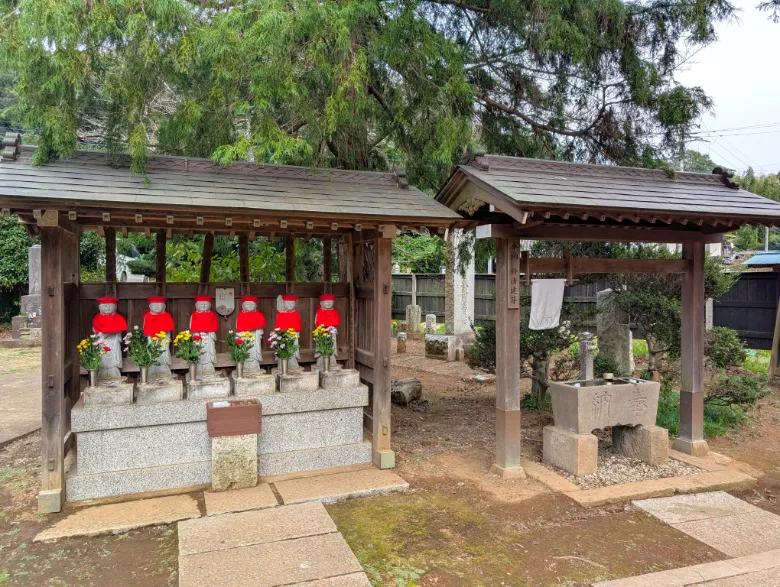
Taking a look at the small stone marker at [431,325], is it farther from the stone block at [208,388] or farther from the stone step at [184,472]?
the stone block at [208,388]

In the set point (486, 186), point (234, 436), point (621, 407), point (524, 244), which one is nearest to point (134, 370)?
point (234, 436)

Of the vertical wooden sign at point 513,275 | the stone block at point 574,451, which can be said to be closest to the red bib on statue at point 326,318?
the vertical wooden sign at point 513,275

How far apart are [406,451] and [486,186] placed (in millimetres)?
3345

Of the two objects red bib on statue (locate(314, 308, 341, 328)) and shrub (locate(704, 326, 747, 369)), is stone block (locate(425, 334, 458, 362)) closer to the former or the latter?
shrub (locate(704, 326, 747, 369))

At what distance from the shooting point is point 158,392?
531cm

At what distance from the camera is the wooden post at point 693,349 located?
21.5 feet

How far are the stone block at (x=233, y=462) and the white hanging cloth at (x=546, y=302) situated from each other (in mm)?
3493

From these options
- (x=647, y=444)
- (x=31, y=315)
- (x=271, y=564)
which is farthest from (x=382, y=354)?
(x=31, y=315)

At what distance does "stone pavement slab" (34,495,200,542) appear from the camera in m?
4.42

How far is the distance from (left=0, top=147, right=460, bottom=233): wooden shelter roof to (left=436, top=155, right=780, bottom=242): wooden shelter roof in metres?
0.52

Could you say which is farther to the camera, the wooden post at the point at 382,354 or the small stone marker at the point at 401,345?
the small stone marker at the point at 401,345

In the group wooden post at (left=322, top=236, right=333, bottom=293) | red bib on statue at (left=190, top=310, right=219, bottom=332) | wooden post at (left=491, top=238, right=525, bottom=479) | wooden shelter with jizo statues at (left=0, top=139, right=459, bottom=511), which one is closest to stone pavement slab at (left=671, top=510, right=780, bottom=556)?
wooden post at (left=491, top=238, right=525, bottom=479)

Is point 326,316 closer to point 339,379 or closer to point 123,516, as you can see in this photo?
point 339,379

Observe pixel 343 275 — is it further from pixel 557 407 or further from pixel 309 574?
pixel 309 574
